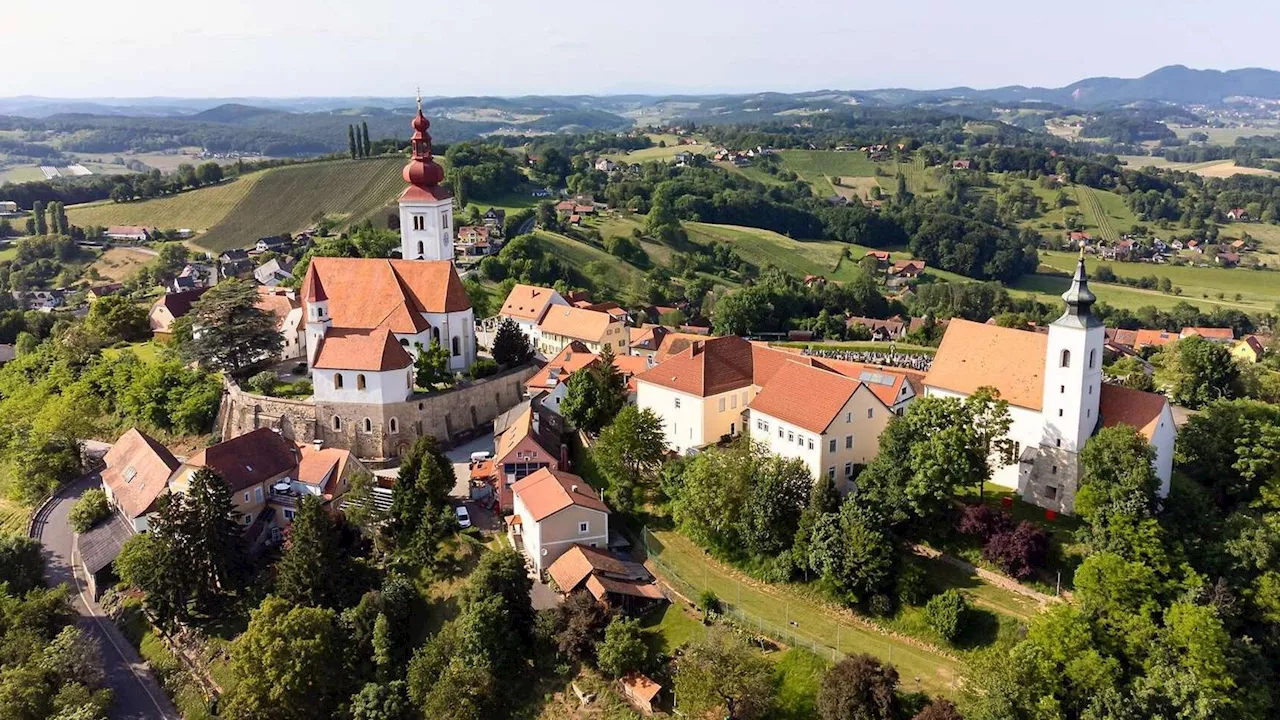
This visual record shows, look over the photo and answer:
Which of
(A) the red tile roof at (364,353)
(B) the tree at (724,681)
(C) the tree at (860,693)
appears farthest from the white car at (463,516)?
(C) the tree at (860,693)

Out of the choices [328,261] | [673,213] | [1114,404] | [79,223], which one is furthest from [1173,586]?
[79,223]

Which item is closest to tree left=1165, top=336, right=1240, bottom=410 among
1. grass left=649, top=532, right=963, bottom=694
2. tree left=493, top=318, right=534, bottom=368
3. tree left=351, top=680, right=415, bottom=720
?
grass left=649, top=532, right=963, bottom=694

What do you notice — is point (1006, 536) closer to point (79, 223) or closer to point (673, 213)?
point (673, 213)

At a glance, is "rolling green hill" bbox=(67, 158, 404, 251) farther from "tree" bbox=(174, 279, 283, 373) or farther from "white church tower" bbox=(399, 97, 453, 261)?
"tree" bbox=(174, 279, 283, 373)

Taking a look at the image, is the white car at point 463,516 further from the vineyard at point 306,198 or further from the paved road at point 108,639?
the vineyard at point 306,198

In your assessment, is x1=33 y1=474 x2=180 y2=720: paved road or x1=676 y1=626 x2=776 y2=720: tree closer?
x1=676 y1=626 x2=776 y2=720: tree

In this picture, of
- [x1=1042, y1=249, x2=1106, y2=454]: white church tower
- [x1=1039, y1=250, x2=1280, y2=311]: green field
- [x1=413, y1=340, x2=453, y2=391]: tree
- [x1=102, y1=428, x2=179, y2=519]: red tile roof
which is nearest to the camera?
[x1=1042, y1=249, x2=1106, y2=454]: white church tower

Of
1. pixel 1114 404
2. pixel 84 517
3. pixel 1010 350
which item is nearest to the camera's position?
pixel 1114 404
